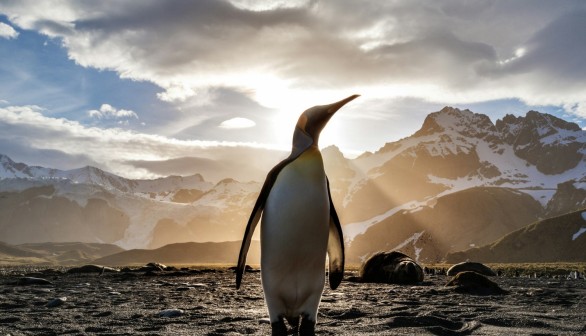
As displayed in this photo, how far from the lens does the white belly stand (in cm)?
516

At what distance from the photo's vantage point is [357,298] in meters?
10.5

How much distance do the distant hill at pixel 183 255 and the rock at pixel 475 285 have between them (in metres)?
138

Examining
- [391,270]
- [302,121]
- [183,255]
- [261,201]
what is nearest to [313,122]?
[302,121]

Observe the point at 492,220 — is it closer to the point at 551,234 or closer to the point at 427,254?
the point at 427,254

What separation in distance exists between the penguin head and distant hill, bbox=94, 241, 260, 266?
14546cm

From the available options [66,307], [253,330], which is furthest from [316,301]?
[66,307]

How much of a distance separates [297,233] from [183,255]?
553ft

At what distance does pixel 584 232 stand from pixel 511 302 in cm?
11696

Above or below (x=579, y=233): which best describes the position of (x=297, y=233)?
below

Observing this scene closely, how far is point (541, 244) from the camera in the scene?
109438 millimetres

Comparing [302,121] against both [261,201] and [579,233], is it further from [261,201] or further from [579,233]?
[579,233]

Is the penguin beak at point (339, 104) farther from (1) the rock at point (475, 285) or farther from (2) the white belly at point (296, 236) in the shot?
(1) the rock at point (475, 285)

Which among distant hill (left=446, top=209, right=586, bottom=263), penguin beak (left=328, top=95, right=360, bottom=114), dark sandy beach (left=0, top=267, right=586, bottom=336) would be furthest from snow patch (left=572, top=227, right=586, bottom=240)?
penguin beak (left=328, top=95, right=360, bottom=114)

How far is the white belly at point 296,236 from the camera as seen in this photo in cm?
516
